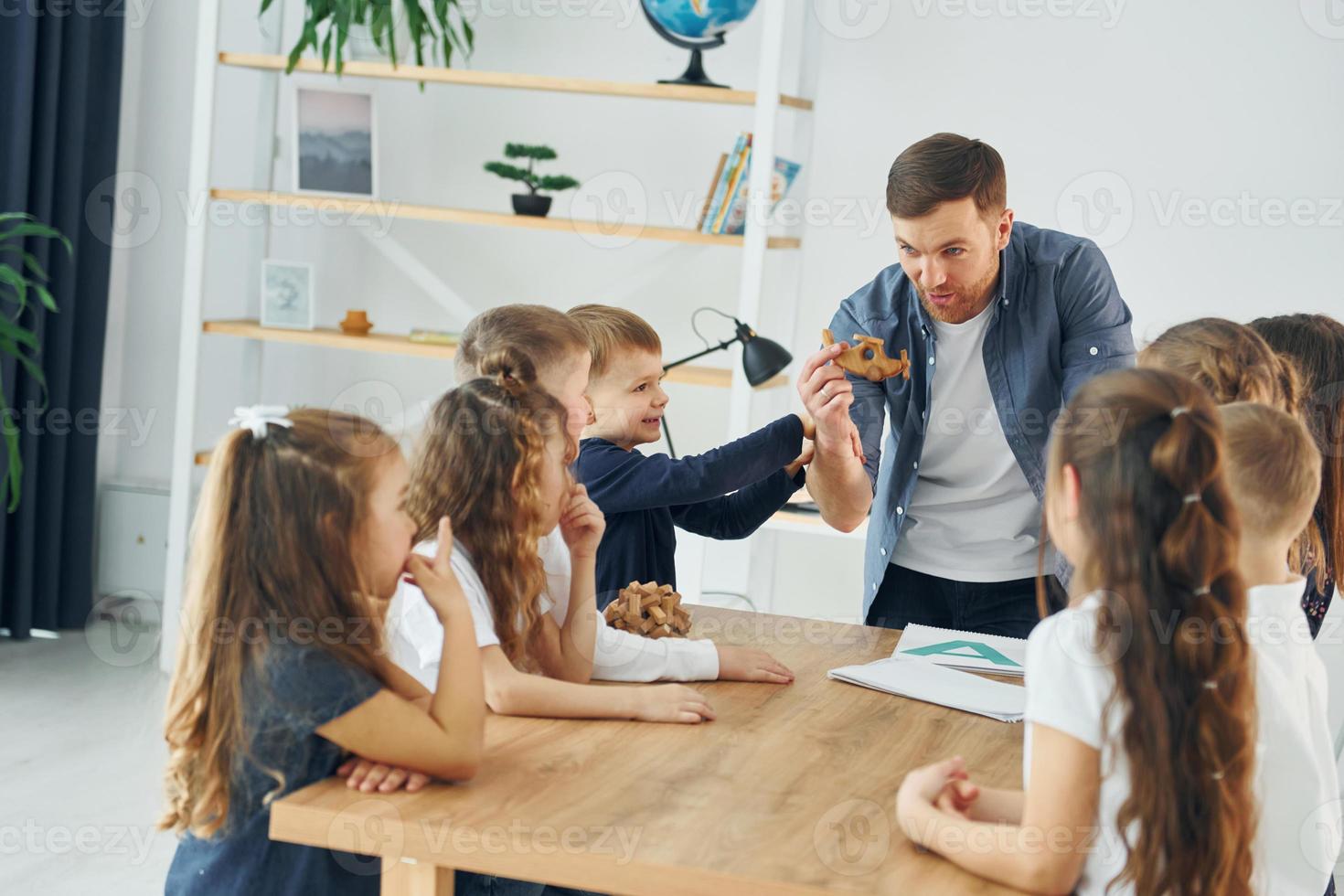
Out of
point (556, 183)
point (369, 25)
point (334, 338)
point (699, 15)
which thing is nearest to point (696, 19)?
point (699, 15)

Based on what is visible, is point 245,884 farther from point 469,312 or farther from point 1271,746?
point 469,312

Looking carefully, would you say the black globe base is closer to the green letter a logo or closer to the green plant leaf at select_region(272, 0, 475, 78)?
the green plant leaf at select_region(272, 0, 475, 78)

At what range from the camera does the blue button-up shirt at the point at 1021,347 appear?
2139 millimetres

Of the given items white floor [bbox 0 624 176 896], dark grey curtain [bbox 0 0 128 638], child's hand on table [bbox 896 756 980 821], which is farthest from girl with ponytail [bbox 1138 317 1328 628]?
dark grey curtain [bbox 0 0 128 638]

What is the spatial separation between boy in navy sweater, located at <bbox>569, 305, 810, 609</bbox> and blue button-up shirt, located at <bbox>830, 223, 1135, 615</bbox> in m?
0.22

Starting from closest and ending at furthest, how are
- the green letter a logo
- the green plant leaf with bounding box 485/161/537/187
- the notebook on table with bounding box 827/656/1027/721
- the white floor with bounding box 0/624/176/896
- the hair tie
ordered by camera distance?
the hair tie < the notebook on table with bounding box 827/656/1027/721 < the green letter a logo < the white floor with bounding box 0/624/176/896 < the green plant leaf with bounding box 485/161/537/187

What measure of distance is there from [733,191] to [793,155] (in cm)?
28

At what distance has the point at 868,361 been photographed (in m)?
2.10

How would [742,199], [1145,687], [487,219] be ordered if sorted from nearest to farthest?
[1145,687], [742,199], [487,219]

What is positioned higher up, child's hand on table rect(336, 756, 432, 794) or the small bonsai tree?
the small bonsai tree

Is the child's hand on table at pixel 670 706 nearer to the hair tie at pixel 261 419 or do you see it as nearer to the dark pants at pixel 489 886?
the dark pants at pixel 489 886

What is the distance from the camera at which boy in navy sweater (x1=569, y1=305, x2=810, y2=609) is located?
1.91 m

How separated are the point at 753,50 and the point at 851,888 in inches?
115

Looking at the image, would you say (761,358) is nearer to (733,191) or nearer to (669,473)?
(669,473)
